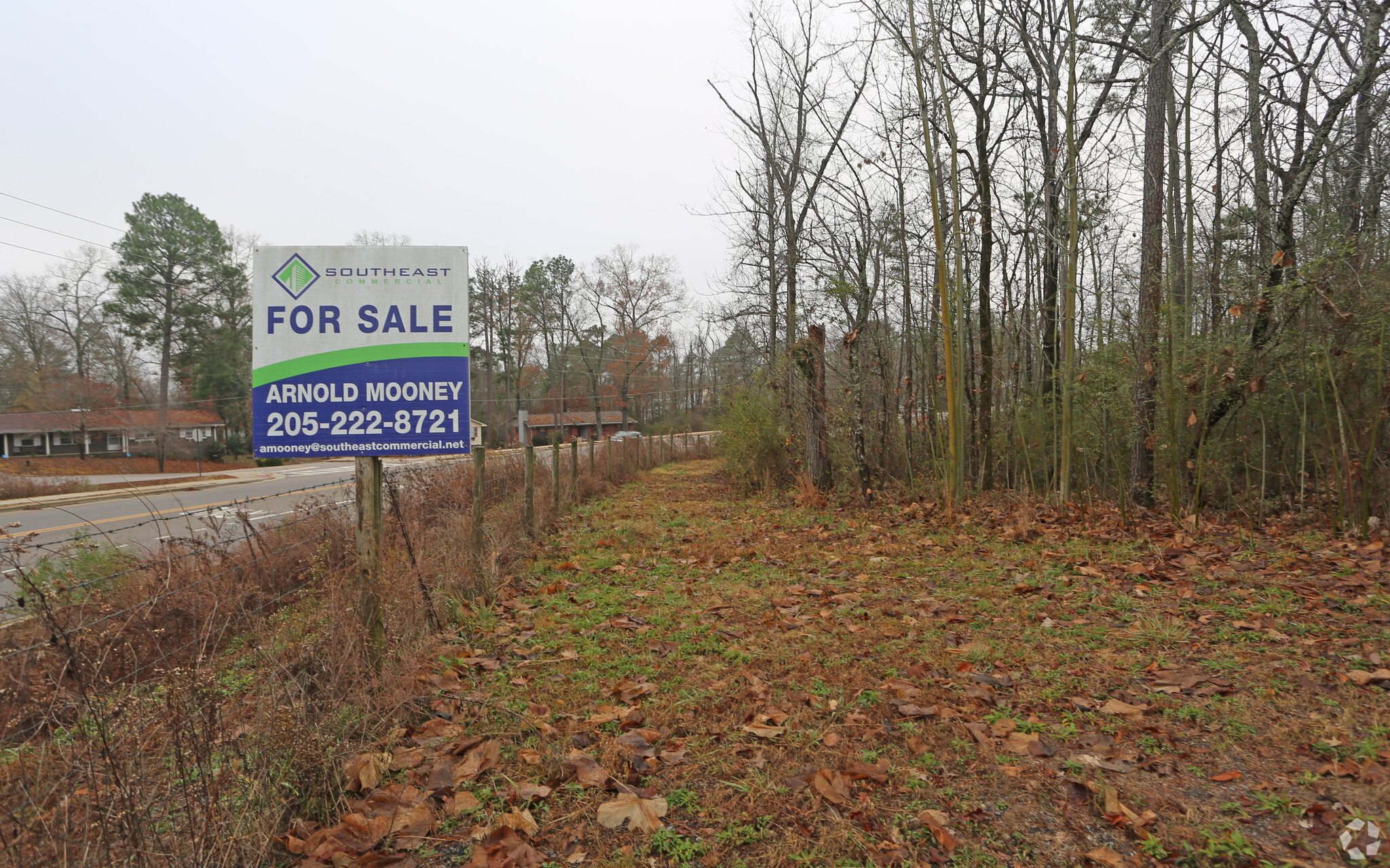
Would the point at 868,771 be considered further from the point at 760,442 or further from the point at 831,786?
the point at 760,442

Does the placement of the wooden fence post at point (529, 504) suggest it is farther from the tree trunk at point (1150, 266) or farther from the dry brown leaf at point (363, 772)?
the tree trunk at point (1150, 266)

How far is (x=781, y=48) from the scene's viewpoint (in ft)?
46.1

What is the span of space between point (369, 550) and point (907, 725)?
285 centimetres

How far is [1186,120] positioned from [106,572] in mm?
14100

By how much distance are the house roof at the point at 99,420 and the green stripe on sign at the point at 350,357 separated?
4000cm

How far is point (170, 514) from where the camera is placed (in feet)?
35.3

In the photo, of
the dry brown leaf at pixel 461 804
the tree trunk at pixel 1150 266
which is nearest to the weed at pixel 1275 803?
the dry brown leaf at pixel 461 804

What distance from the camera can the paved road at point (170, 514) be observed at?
6.44 m

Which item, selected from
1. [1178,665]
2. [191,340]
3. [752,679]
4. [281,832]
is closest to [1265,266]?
[1178,665]

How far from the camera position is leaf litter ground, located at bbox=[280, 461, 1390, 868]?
92.9 inches

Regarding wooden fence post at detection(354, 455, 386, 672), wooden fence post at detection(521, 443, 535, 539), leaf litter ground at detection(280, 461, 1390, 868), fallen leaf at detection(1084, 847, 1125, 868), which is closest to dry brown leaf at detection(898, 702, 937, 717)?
leaf litter ground at detection(280, 461, 1390, 868)

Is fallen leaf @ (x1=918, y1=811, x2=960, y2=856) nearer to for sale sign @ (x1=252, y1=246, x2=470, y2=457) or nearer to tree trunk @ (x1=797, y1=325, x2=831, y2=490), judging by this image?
for sale sign @ (x1=252, y1=246, x2=470, y2=457)

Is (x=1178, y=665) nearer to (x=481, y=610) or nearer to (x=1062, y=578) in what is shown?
(x=1062, y=578)
